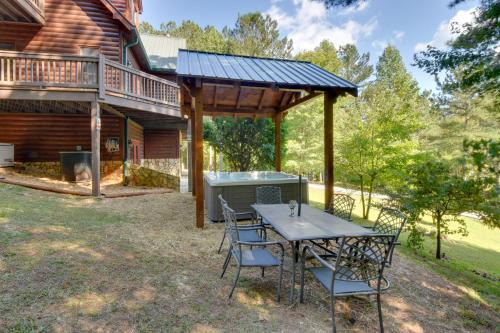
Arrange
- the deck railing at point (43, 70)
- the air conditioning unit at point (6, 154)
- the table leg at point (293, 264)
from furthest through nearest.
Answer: the air conditioning unit at point (6, 154), the deck railing at point (43, 70), the table leg at point (293, 264)

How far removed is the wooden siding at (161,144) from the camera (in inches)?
639

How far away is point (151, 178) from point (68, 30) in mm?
6138

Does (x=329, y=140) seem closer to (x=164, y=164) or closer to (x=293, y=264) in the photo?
(x=293, y=264)

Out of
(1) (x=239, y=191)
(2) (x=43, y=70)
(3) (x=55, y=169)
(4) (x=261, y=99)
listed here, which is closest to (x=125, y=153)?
(3) (x=55, y=169)

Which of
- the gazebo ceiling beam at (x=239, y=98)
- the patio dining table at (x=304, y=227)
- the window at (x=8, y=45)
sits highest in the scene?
the window at (x=8, y=45)

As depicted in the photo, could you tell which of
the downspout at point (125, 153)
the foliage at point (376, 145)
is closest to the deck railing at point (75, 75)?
the downspout at point (125, 153)

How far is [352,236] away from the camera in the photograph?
2963 millimetres

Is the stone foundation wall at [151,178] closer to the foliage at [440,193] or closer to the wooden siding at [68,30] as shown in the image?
the wooden siding at [68,30]

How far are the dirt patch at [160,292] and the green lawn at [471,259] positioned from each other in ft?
2.22

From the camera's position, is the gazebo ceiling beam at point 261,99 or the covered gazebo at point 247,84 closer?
the covered gazebo at point 247,84

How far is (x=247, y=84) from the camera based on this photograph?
230 inches

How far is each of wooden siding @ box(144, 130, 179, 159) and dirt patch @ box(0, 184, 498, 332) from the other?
11253 mm

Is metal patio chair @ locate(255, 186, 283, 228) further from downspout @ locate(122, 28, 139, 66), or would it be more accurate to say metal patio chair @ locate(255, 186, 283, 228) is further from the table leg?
downspout @ locate(122, 28, 139, 66)

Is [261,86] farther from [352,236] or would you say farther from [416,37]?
[416,37]
